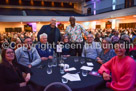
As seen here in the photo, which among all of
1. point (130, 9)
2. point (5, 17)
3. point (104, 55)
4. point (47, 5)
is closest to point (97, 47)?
point (104, 55)

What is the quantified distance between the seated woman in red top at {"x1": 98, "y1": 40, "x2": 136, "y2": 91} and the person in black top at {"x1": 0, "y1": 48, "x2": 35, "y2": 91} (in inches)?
48.6

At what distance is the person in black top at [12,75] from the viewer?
4.99ft

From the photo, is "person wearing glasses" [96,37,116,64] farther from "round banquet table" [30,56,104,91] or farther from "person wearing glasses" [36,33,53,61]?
"person wearing glasses" [36,33,53,61]

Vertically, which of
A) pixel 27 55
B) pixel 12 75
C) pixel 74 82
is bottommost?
pixel 74 82

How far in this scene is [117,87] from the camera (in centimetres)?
157

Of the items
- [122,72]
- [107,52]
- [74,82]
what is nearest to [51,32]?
[107,52]

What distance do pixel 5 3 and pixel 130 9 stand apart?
19656mm

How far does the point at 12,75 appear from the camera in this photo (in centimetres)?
161

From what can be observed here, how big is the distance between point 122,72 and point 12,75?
1591mm

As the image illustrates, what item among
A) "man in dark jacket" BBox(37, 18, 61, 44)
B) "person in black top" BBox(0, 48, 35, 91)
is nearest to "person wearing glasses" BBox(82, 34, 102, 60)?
"man in dark jacket" BBox(37, 18, 61, 44)

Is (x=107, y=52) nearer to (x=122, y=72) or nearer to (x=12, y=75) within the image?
(x=122, y=72)

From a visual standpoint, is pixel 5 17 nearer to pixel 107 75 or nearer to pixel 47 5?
pixel 47 5

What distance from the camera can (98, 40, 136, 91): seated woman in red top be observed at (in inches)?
57.6

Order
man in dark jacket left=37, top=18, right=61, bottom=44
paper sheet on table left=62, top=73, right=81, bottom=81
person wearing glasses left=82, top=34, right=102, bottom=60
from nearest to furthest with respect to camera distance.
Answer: paper sheet on table left=62, top=73, right=81, bottom=81, person wearing glasses left=82, top=34, right=102, bottom=60, man in dark jacket left=37, top=18, right=61, bottom=44
